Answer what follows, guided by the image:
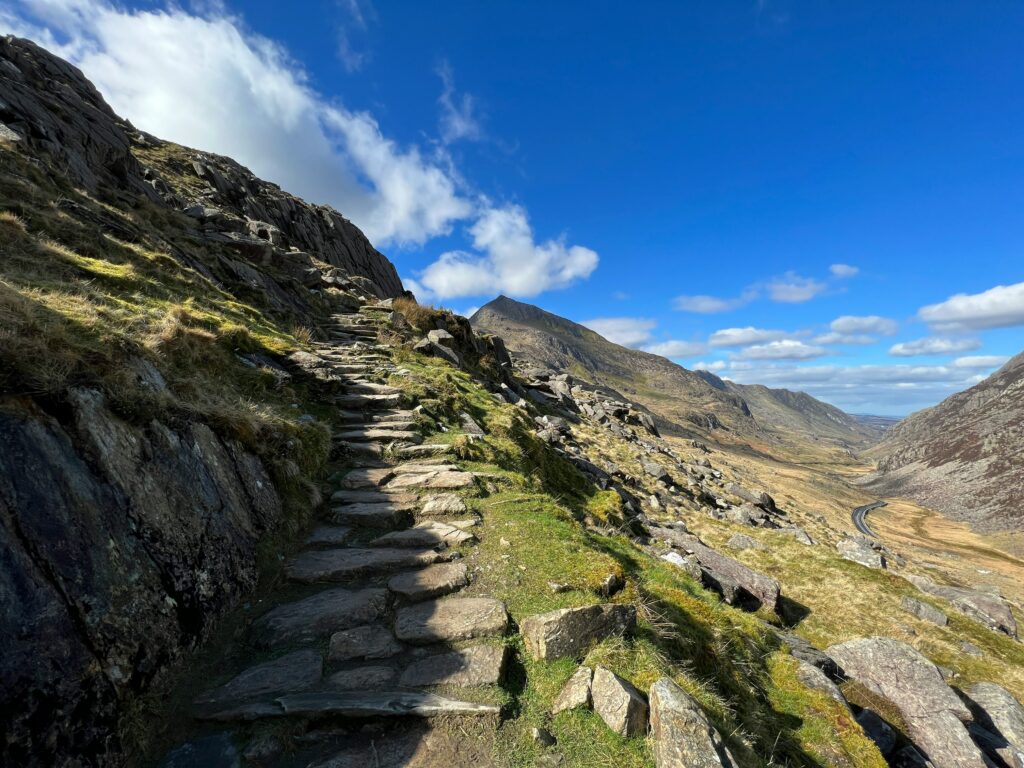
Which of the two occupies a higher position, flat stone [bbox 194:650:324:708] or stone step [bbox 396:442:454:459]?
stone step [bbox 396:442:454:459]

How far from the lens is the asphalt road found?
107 meters

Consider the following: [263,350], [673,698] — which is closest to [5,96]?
[263,350]

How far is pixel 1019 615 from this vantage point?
20.4 m

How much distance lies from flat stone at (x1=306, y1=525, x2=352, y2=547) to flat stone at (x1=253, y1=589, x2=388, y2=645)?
4.83 feet

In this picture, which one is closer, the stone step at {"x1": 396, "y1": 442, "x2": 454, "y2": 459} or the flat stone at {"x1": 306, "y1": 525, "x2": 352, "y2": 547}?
the flat stone at {"x1": 306, "y1": 525, "x2": 352, "y2": 547}

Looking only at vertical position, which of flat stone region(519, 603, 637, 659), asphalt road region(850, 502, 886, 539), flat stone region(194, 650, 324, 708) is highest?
flat stone region(519, 603, 637, 659)

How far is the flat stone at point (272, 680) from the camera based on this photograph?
15.3 feet

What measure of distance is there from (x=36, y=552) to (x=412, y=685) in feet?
12.6

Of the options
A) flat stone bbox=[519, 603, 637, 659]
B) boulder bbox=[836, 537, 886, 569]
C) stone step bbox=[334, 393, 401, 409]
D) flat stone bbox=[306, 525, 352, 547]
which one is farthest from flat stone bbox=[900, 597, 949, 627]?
stone step bbox=[334, 393, 401, 409]

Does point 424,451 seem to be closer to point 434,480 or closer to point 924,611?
point 434,480

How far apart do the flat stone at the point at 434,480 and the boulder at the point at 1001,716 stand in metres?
12.7

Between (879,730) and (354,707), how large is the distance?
9.78m

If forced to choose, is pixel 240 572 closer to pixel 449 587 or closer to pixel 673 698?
pixel 449 587

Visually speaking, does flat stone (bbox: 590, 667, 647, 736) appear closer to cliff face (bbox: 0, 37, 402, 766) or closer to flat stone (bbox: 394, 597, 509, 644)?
flat stone (bbox: 394, 597, 509, 644)
